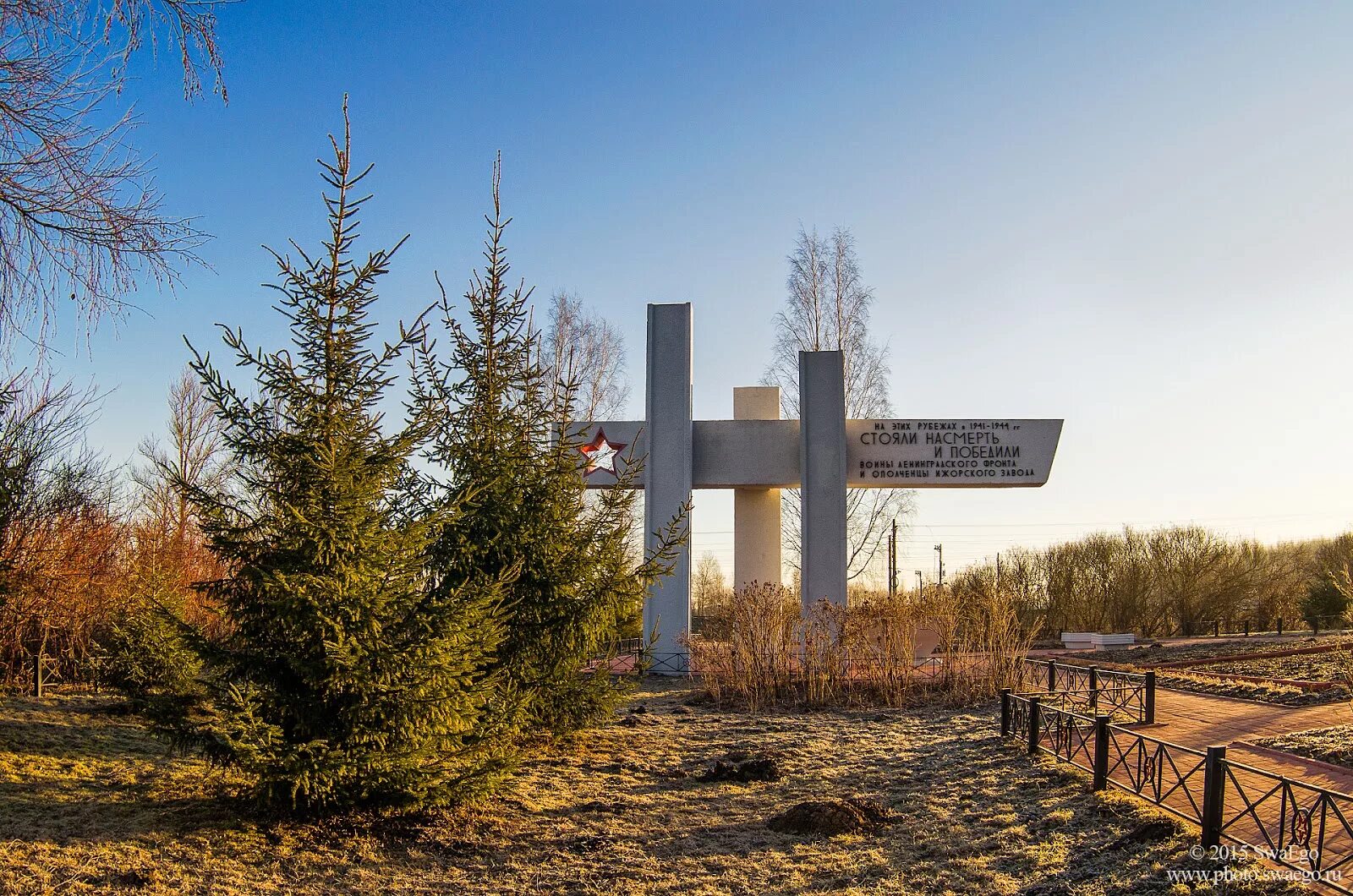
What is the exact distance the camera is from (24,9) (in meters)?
4.41

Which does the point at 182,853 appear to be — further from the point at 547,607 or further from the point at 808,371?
the point at 808,371

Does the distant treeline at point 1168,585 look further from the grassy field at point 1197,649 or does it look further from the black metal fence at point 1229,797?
the black metal fence at point 1229,797

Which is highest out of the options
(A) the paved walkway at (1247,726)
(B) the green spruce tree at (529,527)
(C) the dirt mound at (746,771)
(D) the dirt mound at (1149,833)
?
(B) the green spruce tree at (529,527)

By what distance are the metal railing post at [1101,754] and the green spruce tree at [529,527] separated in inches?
180

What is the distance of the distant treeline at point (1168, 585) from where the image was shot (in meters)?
30.7

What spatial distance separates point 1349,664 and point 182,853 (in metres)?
11.8

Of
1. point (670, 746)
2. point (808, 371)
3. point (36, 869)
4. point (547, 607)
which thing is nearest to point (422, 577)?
point (547, 607)

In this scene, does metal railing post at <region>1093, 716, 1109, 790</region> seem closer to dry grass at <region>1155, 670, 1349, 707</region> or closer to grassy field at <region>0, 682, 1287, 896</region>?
grassy field at <region>0, 682, 1287, 896</region>

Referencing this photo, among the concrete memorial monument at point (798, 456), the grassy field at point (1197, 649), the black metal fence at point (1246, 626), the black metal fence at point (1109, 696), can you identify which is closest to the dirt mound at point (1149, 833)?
the black metal fence at point (1109, 696)

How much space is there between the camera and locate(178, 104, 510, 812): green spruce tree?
255 inches

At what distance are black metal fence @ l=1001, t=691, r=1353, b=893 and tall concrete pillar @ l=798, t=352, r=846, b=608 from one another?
8294 millimetres

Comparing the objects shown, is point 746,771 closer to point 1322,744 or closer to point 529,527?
point 529,527

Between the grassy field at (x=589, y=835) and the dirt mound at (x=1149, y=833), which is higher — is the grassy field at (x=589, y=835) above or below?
below

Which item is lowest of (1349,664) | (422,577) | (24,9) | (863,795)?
(863,795)
